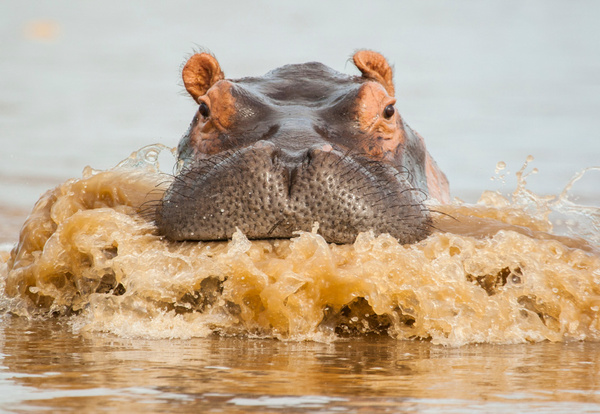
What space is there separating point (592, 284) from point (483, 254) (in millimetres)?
484

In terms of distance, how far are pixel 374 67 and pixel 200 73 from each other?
3.56 feet

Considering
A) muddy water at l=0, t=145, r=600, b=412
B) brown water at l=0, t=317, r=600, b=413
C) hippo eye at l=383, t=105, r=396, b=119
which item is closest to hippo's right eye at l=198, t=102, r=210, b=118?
muddy water at l=0, t=145, r=600, b=412

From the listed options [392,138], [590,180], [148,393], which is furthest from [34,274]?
[590,180]

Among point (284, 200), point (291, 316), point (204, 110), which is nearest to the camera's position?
point (291, 316)

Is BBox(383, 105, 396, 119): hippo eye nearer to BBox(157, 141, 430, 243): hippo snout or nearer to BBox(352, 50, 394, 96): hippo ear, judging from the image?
BBox(352, 50, 394, 96): hippo ear

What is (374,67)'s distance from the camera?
223 inches

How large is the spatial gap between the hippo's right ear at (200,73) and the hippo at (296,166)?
57 millimetres

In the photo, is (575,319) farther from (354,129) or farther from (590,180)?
(590,180)

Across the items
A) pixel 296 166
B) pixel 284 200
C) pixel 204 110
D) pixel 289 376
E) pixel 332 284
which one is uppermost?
pixel 204 110

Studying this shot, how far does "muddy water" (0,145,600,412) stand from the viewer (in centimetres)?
226

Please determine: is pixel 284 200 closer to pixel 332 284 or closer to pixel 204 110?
pixel 332 284

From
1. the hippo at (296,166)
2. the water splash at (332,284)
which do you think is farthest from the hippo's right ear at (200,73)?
the water splash at (332,284)

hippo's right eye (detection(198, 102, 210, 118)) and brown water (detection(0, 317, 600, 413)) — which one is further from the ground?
hippo's right eye (detection(198, 102, 210, 118))

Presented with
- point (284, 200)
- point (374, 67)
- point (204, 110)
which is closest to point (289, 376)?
point (284, 200)
